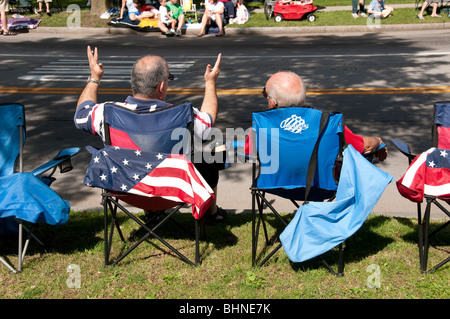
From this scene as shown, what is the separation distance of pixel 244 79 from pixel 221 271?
25.0 feet

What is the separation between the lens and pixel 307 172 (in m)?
4.55

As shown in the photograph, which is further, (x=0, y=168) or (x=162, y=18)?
(x=162, y=18)

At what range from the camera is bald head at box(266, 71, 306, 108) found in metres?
4.66

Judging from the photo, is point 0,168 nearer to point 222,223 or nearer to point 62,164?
point 62,164

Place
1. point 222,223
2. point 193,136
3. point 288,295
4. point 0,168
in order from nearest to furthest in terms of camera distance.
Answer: point 288,295
point 193,136
point 0,168
point 222,223

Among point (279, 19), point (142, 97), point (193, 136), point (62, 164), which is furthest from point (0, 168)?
point (279, 19)

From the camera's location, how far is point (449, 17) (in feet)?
62.6

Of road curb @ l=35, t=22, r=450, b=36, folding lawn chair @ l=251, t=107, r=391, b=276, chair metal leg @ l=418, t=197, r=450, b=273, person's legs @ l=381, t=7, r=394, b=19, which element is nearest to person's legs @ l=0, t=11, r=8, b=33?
road curb @ l=35, t=22, r=450, b=36

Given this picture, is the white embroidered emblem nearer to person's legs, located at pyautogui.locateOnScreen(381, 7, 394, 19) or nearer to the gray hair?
the gray hair

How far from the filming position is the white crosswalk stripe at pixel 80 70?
12.3 metres

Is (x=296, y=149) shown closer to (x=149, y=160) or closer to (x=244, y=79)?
(x=149, y=160)

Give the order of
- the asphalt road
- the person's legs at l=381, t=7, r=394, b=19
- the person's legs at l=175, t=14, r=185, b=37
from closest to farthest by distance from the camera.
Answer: the asphalt road → the person's legs at l=175, t=14, r=185, b=37 → the person's legs at l=381, t=7, r=394, b=19

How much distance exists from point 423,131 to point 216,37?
10.7 m

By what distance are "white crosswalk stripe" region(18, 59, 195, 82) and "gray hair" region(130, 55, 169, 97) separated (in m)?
7.44
